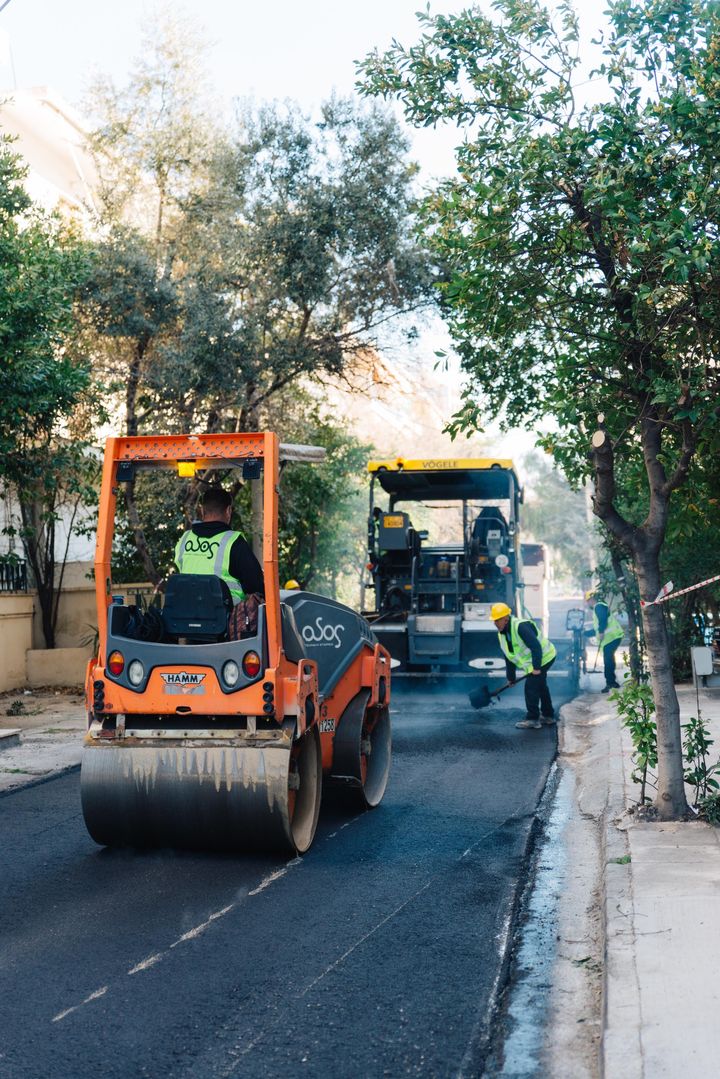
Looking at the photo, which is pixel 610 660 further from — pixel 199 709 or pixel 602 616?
pixel 199 709

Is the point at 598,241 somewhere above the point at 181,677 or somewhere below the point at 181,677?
above

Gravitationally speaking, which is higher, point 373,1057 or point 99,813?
point 99,813

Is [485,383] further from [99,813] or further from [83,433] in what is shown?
[83,433]

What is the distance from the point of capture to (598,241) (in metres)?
7.05

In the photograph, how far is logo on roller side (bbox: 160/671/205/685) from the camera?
6.71 meters

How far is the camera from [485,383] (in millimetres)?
7898

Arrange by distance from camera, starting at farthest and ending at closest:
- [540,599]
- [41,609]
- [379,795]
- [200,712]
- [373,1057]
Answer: [540,599] < [41,609] < [379,795] < [200,712] < [373,1057]

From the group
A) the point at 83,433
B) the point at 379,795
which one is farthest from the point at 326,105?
the point at 379,795

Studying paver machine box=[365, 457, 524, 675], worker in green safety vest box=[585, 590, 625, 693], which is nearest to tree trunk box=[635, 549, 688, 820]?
paver machine box=[365, 457, 524, 675]

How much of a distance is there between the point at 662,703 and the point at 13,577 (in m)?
→ 12.7

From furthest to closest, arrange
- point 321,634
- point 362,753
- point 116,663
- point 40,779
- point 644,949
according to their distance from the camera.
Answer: point 40,779 < point 362,753 < point 321,634 < point 116,663 < point 644,949

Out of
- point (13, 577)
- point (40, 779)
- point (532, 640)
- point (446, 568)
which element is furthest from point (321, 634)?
point (13, 577)

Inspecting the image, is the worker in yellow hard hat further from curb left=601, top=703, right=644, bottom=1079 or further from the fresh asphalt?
curb left=601, top=703, right=644, bottom=1079

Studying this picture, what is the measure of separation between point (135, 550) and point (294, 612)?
11.7 m
